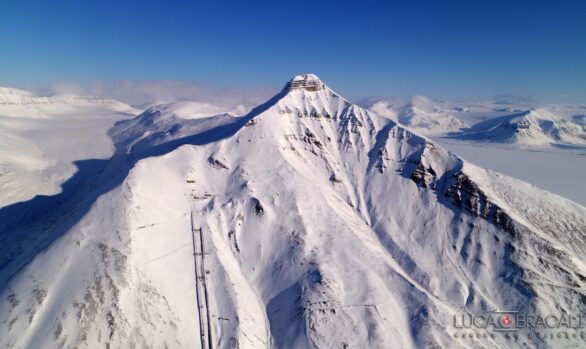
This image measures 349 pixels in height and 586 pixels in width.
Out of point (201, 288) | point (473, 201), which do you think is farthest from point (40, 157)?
point (473, 201)

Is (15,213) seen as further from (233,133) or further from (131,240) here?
(233,133)

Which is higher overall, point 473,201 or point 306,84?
point 306,84

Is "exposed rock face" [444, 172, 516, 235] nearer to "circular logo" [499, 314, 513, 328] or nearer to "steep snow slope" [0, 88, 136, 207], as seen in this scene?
"circular logo" [499, 314, 513, 328]

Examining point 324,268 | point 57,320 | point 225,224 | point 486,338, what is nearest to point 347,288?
point 324,268

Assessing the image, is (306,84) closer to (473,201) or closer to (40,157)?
(473,201)

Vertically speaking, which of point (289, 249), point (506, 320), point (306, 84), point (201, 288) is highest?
point (306, 84)

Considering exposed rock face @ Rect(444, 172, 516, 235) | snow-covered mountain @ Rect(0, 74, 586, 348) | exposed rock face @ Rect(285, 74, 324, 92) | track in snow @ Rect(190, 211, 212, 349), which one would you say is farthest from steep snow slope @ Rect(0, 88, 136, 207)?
exposed rock face @ Rect(444, 172, 516, 235)

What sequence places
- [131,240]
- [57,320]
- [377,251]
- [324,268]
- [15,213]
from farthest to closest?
[15,213]
[377,251]
[324,268]
[131,240]
[57,320]
